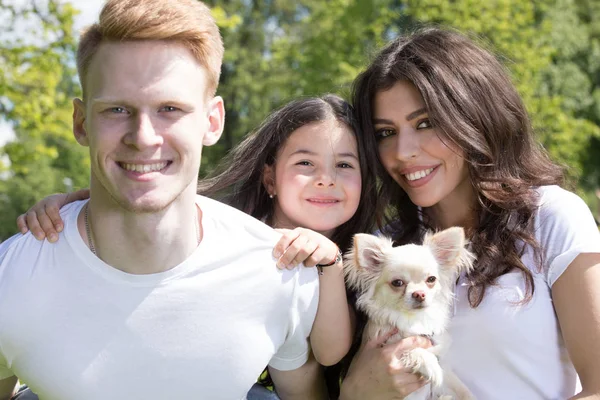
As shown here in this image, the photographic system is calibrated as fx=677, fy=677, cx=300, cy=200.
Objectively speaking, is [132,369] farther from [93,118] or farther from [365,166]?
[365,166]

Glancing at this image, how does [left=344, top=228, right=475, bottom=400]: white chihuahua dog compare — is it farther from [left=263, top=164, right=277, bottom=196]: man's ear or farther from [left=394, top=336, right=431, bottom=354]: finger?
[left=263, top=164, right=277, bottom=196]: man's ear

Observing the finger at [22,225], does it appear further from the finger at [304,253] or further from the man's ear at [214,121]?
the finger at [304,253]

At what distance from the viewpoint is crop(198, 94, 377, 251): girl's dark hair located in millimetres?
4066

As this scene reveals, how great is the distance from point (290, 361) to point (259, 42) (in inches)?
941

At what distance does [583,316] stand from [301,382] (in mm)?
1403

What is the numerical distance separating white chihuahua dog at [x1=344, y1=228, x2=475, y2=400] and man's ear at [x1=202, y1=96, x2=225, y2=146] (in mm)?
902

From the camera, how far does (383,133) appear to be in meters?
3.98

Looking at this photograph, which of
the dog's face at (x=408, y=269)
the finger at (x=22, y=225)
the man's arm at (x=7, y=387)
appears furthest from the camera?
the dog's face at (x=408, y=269)

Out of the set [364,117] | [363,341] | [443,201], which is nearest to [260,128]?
[364,117]

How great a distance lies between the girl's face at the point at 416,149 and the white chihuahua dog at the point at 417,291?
378 mm

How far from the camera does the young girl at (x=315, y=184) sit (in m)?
3.29

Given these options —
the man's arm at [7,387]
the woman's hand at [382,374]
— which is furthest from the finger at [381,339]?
the man's arm at [7,387]

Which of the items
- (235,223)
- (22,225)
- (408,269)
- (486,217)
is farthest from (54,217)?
(486,217)

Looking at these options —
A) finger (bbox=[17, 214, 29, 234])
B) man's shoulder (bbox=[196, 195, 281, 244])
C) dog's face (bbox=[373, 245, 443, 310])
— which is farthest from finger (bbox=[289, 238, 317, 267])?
finger (bbox=[17, 214, 29, 234])
